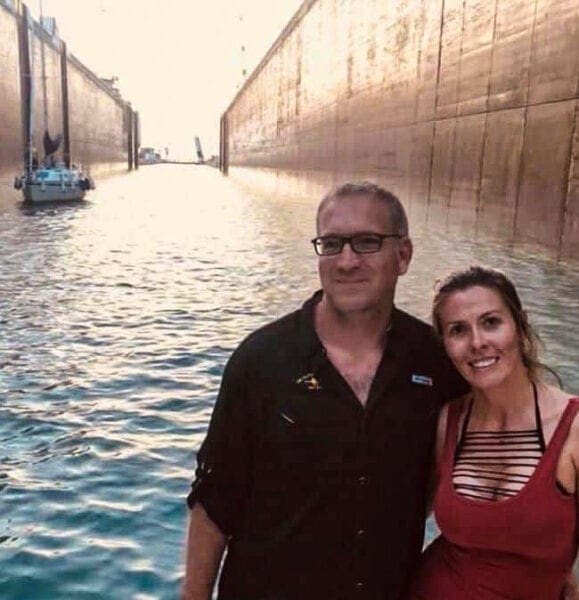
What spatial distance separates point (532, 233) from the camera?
44.4 ft

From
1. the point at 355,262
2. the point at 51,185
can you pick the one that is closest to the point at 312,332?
the point at 355,262

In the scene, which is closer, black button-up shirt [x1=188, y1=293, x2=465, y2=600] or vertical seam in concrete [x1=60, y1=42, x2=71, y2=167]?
black button-up shirt [x1=188, y1=293, x2=465, y2=600]

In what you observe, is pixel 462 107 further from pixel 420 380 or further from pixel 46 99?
pixel 46 99

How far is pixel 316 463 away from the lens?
2244 mm

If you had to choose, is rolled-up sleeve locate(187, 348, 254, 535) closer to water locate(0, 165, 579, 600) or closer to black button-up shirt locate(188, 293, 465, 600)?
black button-up shirt locate(188, 293, 465, 600)

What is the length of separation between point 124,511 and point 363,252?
10.3ft

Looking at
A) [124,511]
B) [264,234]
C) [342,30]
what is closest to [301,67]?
[342,30]

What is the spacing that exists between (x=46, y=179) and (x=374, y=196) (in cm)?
3041

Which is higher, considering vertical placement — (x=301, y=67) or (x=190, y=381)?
(x=301, y=67)

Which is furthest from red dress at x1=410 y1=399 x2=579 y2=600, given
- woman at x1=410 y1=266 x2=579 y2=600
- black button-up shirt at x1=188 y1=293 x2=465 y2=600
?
black button-up shirt at x1=188 y1=293 x2=465 y2=600

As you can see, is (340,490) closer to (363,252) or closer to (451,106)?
(363,252)

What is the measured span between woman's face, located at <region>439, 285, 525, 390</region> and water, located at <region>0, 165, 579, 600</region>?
2367 mm

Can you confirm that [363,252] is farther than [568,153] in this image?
No

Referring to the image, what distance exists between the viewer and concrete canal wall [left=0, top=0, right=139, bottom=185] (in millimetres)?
32781
